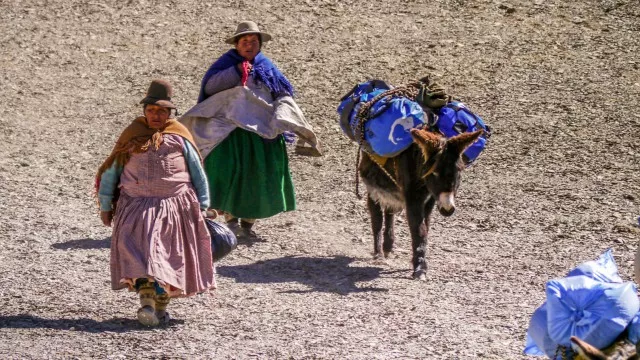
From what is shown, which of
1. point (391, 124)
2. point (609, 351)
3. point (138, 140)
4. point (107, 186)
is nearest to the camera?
point (609, 351)

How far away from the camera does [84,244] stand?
9.57 m

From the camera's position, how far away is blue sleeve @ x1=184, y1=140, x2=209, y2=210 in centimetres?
736

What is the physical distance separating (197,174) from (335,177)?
14.8ft

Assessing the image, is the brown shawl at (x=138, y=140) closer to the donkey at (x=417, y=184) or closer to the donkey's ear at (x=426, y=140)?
the donkey's ear at (x=426, y=140)

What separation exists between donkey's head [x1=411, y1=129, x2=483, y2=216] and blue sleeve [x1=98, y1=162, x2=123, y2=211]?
2220mm

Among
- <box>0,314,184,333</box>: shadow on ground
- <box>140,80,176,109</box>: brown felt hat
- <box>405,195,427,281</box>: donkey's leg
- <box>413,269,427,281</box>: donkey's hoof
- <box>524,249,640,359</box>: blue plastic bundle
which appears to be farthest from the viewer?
<box>405,195,427,281</box>: donkey's leg

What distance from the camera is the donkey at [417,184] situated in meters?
8.47

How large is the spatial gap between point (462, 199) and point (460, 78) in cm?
Result: 319

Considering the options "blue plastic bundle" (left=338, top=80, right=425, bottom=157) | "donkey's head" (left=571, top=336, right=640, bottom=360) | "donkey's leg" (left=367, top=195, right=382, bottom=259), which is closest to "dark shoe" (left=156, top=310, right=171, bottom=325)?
"blue plastic bundle" (left=338, top=80, right=425, bottom=157)

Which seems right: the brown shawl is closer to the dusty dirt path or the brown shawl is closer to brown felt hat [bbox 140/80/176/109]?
brown felt hat [bbox 140/80/176/109]

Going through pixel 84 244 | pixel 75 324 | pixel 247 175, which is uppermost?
pixel 247 175

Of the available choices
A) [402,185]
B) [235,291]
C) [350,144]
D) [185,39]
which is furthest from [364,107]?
[185,39]

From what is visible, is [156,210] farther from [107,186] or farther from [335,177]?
[335,177]

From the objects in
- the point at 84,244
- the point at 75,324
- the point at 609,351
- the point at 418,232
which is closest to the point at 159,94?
the point at 75,324
